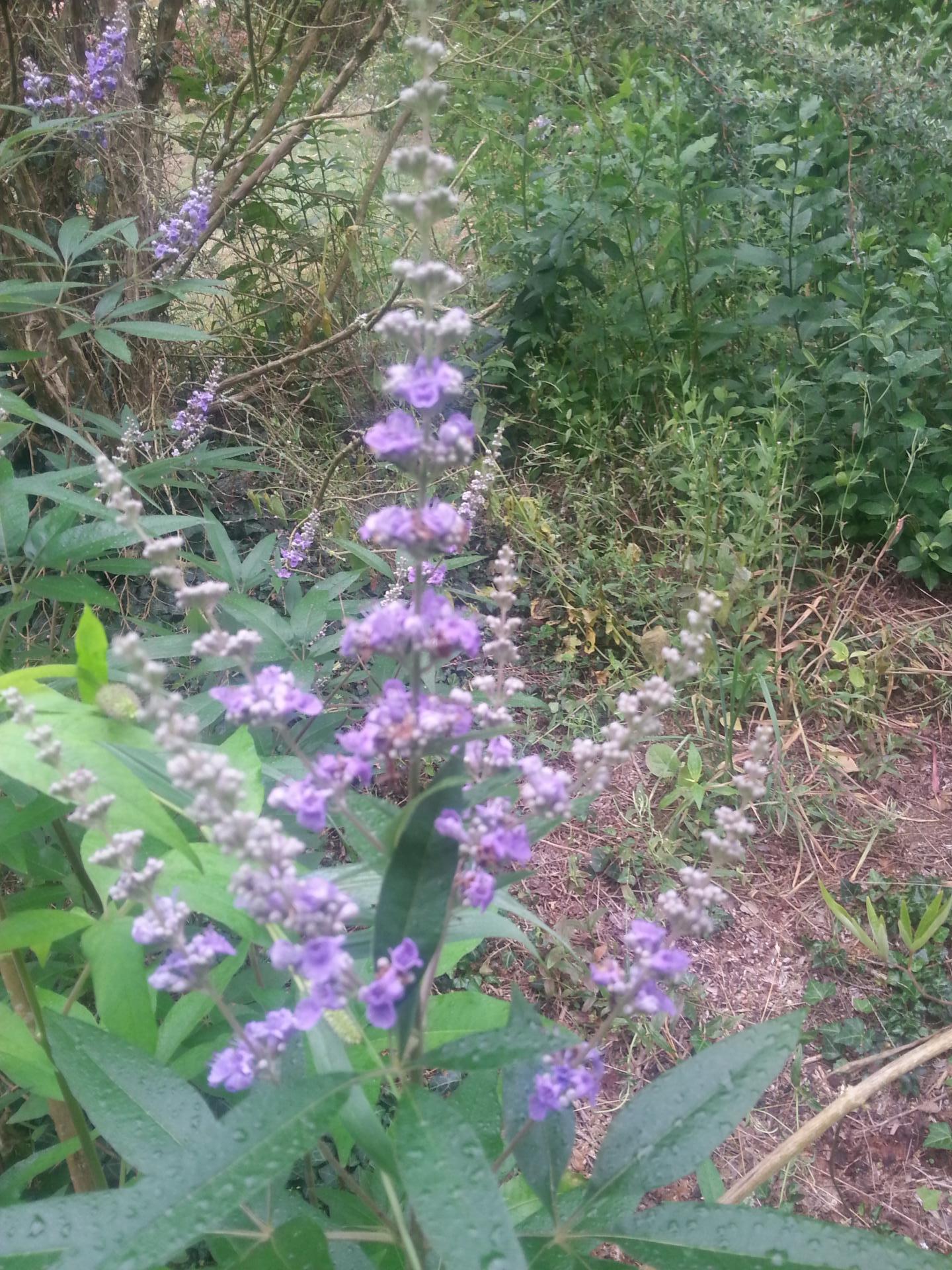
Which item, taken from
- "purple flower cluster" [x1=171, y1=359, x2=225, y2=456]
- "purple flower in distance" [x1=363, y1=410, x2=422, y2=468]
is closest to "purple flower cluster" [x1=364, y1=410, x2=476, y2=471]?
"purple flower in distance" [x1=363, y1=410, x2=422, y2=468]

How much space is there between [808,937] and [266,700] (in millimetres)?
2155

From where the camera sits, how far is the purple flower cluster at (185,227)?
8.71 feet

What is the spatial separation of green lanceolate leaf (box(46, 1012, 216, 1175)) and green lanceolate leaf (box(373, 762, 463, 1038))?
39 centimetres

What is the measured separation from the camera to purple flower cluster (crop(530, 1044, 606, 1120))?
80 cm

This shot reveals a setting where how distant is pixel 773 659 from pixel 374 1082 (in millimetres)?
2358

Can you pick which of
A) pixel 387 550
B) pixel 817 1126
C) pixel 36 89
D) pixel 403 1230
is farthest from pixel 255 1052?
pixel 36 89

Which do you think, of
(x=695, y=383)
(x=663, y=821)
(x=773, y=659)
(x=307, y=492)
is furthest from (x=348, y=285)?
(x=663, y=821)


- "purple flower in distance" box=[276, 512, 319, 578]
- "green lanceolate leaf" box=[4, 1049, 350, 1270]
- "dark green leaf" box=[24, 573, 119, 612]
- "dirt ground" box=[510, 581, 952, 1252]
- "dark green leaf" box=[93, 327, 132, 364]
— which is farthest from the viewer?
"purple flower in distance" box=[276, 512, 319, 578]

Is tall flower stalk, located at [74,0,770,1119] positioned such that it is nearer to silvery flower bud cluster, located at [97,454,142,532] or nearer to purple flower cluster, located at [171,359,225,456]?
silvery flower bud cluster, located at [97,454,142,532]

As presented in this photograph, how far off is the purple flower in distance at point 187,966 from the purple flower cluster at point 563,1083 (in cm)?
32

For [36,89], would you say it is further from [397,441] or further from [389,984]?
[389,984]

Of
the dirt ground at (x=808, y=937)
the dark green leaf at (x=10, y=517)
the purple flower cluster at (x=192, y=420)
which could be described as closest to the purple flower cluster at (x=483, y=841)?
the dark green leaf at (x=10, y=517)

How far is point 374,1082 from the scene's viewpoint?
1110 millimetres

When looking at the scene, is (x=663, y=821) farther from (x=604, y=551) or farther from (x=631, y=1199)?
(x=631, y=1199)
